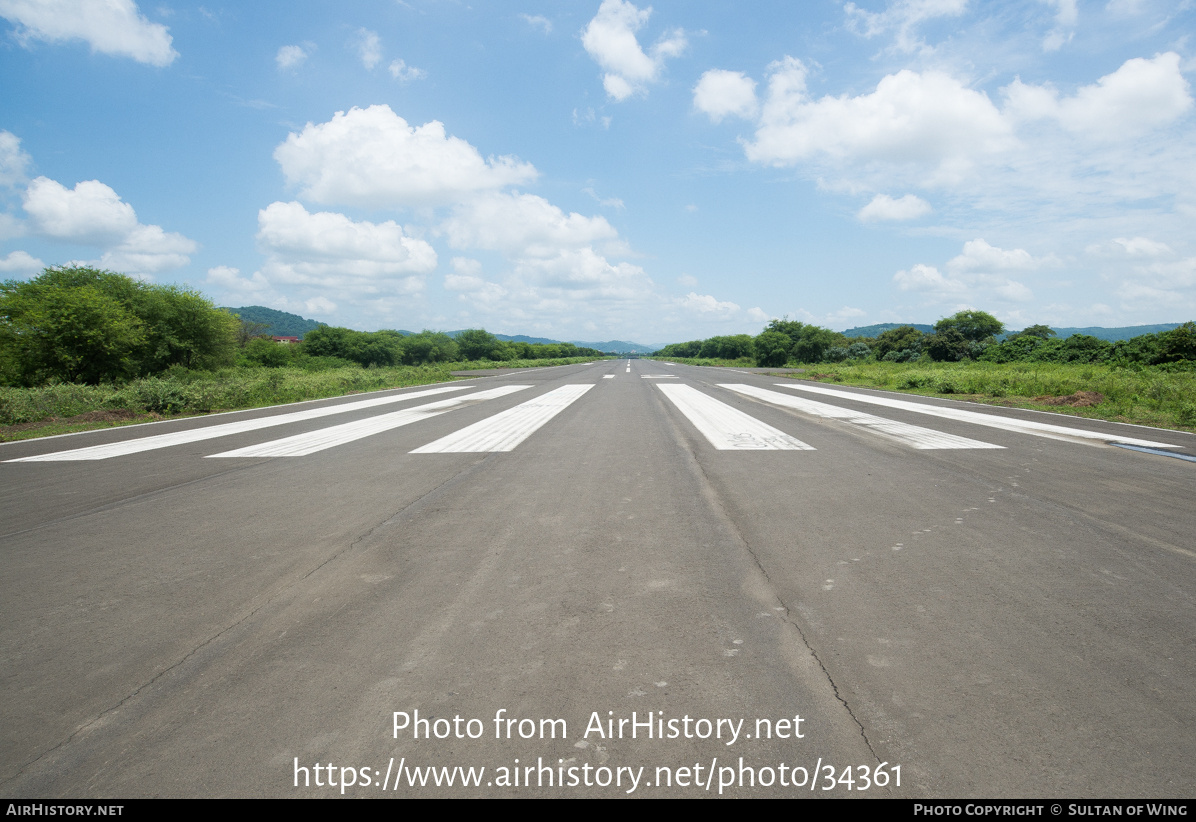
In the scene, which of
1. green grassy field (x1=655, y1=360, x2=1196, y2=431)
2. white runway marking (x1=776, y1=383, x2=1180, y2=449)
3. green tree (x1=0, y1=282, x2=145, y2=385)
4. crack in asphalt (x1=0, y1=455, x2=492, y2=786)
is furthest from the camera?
green tree (x1=0, y1=282, x2=145, y2=385)

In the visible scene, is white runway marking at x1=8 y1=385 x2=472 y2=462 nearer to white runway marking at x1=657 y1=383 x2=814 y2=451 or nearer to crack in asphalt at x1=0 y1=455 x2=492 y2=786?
crack in asphalt at x1=0 y1=455 x2=492 y2=786

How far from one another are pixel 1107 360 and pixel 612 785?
42.9 meters

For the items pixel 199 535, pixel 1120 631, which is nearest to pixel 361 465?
pixel 199 535

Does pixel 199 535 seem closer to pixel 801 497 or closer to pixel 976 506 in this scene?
pixel 801 497

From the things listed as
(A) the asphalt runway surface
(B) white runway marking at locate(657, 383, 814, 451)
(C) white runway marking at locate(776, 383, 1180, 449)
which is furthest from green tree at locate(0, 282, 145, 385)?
(C) white runway marking at locate(776, 383, 1180, 449)

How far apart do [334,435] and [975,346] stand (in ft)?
216

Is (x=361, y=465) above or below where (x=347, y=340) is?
below

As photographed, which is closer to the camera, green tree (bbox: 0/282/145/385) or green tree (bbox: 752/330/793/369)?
green tree (bbox: 0/282/145/385)

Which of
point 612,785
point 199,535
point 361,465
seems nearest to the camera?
point 612,785

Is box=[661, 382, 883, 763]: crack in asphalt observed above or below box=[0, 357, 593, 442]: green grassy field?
below

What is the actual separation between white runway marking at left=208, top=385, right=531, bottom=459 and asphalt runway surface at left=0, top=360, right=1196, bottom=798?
186cm

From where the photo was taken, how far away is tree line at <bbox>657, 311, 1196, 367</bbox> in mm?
28797

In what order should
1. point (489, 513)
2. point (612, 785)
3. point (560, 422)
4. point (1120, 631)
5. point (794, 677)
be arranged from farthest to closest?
point (560, 422), point (489, 513), point (1120, 631), point (794, 677), point (612, 785)

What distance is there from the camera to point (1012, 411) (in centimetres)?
1309
